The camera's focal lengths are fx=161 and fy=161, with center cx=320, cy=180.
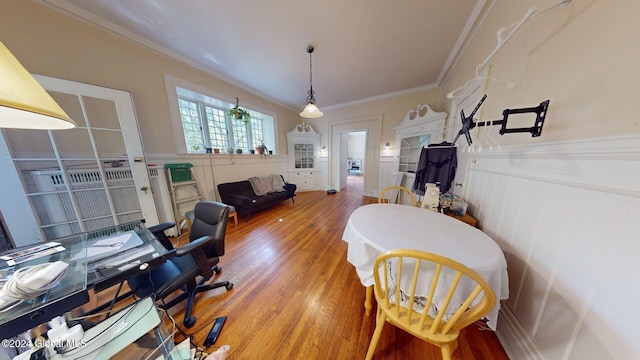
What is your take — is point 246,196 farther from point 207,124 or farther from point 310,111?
point 310,111

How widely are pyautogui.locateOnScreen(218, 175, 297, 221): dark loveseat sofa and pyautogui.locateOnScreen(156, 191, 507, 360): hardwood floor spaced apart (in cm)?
78

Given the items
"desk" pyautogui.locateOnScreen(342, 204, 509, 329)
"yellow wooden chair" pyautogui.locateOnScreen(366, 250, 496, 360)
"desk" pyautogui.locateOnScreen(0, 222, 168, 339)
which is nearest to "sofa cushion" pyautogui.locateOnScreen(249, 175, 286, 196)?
"desk" pyautogui.locateOnScreen(0, 222, 168, 339)

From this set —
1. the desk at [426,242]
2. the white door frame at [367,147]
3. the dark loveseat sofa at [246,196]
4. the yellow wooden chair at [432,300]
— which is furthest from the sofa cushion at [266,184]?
the yellow wooden chair at [432,300]

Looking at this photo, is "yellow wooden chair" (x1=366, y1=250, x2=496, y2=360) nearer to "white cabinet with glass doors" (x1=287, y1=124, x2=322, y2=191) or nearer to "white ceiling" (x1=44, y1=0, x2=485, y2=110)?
"white ceiling" (x1=44, y1=0, x2=485, y2=110)

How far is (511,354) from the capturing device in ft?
3.35

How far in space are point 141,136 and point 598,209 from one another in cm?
404

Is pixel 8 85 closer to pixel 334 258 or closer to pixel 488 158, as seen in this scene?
pixel 334 258

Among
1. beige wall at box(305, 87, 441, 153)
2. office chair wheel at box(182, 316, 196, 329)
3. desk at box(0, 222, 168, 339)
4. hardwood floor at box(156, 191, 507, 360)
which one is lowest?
hardwood floor at box(156, 191, 507, 360)

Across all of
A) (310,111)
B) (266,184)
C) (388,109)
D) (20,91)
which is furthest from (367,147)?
(20,91)

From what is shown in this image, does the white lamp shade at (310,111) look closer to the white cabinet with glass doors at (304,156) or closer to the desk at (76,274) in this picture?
the white cabinet with glass doors at (304,156)

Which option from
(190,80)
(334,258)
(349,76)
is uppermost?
(349,76)

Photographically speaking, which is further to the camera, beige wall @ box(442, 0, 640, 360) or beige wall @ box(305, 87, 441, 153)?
beige wall @ box(305, 87, 441, 153)

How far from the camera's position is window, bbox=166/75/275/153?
271cm

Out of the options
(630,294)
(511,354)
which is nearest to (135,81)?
(630,294)
